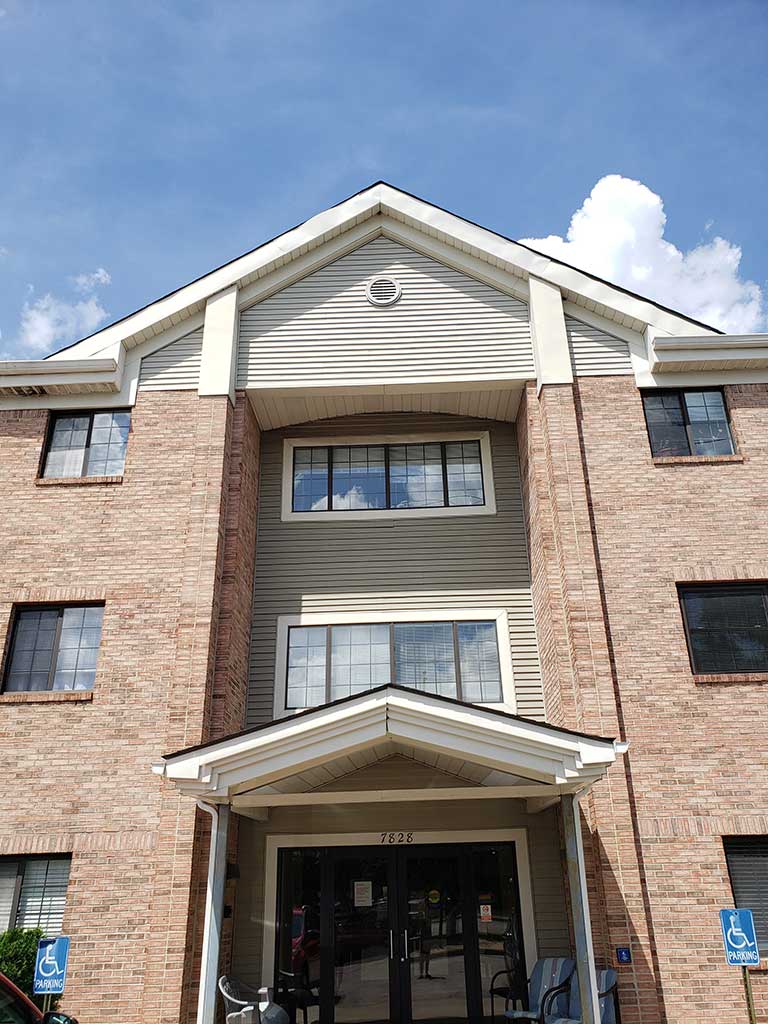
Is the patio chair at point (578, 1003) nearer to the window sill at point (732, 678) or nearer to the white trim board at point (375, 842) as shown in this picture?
the white trim board at point (375, 842)

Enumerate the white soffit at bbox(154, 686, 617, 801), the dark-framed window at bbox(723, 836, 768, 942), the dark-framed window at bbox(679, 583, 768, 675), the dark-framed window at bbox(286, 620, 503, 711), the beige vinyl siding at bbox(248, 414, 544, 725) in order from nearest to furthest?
the white soffit at bbox(154, 686, 617, 801), the dark-framed window at bbox(723, 836, 768, 942), the dark-framed window at bbox(679, 583, 768, 675), the dark-framed window at bbox(286, 620, 503, 711), the beige vinyl siding at bbox(248, 414, 544, 725)

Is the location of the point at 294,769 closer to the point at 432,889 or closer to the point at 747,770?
the point at 432,889

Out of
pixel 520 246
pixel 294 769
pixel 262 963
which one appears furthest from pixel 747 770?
pixel 520 246

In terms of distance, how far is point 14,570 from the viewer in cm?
1148

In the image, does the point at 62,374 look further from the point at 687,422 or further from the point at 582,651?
the point at 687,422

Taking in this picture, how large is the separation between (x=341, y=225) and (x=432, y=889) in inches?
405

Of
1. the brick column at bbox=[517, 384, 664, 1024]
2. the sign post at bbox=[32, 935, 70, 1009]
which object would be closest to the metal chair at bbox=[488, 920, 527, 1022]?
the brick column at bbox=[517, 384, 664, 1024]

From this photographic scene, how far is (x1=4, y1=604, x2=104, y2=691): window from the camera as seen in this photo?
11.0 m

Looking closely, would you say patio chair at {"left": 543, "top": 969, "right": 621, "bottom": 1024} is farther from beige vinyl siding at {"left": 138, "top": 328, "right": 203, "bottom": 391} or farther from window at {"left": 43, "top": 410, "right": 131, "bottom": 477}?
beige vinyl siding at {"left": 138, "top": 328, "right": 203, "bottom": 391}

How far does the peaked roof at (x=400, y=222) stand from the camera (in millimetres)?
12719

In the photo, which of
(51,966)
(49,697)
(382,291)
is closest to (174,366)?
(382,291)

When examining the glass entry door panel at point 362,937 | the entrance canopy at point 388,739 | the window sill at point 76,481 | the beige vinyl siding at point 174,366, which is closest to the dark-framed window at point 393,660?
the glass entry door panel at point 362,937

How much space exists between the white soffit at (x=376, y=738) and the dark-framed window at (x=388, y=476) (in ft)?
16.3

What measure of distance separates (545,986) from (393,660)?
181 inches
